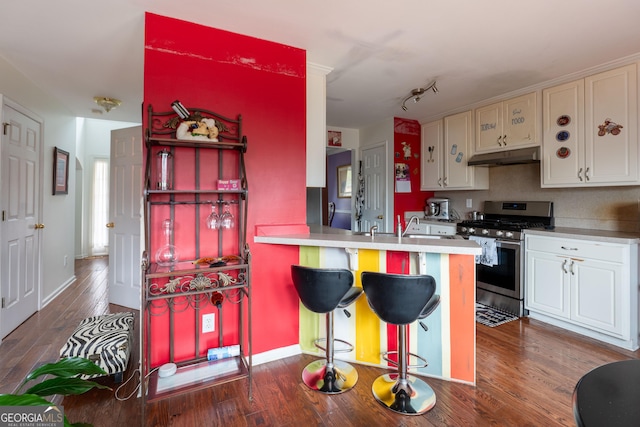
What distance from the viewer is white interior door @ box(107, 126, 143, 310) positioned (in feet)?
11.3

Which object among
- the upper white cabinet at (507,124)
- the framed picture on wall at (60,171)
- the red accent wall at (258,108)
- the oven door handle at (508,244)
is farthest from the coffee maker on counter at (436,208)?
the framed picture on wall at (60,171)

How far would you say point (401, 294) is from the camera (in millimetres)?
1615

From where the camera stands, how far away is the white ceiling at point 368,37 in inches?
75.3

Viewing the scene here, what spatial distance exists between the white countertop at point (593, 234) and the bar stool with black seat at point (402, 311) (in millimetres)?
1805

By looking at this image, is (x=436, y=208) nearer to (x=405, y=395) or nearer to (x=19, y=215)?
(x=405, y=395)

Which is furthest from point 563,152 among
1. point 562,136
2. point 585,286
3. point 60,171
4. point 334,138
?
point 60,171

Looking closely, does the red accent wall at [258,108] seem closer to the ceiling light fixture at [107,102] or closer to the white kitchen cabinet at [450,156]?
the ceiling light fixture at [107,102]

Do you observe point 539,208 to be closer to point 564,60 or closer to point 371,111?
point 564,60

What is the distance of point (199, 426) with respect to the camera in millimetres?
1645

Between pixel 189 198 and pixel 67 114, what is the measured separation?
130 inches

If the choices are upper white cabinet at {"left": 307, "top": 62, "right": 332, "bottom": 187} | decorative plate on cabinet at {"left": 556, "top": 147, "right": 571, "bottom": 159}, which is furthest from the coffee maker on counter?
upper white cabinet at {"left": 307, "top": 62, "right": 332, "bottom": 187}

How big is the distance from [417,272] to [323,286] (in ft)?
2.21

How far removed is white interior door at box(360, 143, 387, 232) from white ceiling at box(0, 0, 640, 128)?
1397mm

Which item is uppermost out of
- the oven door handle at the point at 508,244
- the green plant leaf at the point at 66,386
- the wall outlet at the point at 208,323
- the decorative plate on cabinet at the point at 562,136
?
A: the decorative plate on cabinet at the point at 562,136
